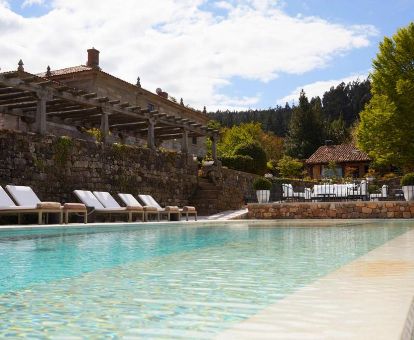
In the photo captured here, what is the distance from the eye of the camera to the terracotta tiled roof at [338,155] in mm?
52031

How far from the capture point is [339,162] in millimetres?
52906

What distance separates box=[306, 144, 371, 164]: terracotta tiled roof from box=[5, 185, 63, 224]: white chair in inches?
1703

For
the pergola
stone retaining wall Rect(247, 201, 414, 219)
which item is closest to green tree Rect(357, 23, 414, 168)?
the pergola

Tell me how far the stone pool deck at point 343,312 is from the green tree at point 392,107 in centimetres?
2546

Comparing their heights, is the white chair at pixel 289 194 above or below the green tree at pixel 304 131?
below

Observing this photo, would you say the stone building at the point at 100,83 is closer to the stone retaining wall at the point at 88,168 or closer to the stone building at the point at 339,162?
the stone retaining wall at the point at 88,168

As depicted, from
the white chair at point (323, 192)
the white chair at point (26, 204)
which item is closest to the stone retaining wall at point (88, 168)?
the white chair at point (26, 204)

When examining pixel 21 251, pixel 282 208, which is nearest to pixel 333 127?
pixel 282 208

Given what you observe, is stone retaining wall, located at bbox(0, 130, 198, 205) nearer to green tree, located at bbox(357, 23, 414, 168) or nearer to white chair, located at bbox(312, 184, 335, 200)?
white chair, located at bbox(312, 184, 335, 200)

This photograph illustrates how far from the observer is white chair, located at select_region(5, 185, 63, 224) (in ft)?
39.0

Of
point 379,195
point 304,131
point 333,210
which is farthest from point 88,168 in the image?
point 304,131

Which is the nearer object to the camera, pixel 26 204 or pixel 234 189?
pixel 26 204

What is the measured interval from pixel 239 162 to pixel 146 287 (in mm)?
26563

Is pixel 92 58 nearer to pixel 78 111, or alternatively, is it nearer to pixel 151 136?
pixel 78 111
